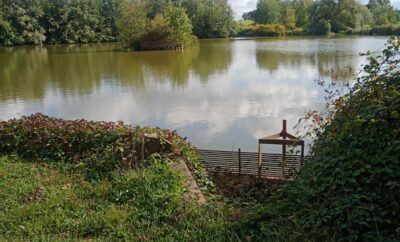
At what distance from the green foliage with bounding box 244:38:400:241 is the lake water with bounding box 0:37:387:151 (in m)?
2.31

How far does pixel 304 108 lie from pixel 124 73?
1058 centimetres

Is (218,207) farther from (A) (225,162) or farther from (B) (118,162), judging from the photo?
(A) (225,162)

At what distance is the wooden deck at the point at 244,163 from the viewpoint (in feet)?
17.4

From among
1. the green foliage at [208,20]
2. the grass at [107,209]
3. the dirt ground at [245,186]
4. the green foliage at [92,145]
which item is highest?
the green foliage at [208,20]

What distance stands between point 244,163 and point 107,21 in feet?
156

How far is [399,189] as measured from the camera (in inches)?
98.4

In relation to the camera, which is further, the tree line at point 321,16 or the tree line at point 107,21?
the tree line at point 321,16

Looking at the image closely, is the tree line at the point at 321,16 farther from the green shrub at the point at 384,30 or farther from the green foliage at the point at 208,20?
the green foliage at the point at 208,20

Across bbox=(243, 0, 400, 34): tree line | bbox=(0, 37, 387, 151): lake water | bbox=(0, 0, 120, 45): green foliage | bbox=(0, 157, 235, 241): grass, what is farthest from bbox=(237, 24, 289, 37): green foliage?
bbox=(0, 157, 235, 241): grass

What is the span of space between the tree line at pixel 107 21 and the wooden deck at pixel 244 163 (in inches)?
1065

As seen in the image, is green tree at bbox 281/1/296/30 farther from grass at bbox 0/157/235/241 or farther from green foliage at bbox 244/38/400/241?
green foliage at bbox 244/38/400/241

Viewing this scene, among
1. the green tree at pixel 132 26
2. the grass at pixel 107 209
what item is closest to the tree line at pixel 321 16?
the green tree at pixel 132 26

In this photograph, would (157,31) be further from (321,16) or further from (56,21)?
Result: (321,16)

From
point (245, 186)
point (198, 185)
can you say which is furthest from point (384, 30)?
point (198, 185)
